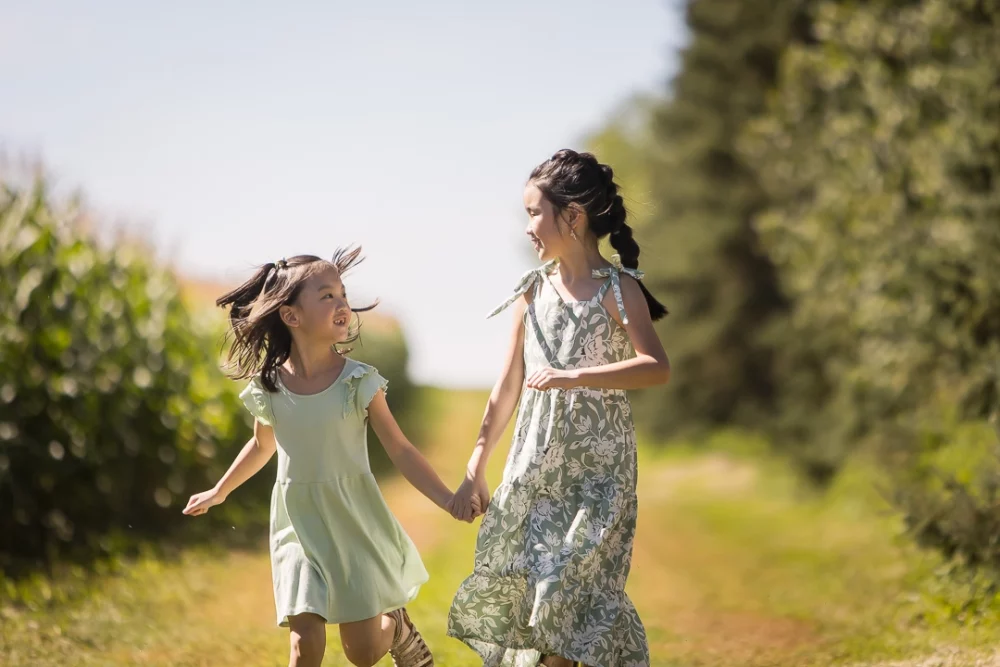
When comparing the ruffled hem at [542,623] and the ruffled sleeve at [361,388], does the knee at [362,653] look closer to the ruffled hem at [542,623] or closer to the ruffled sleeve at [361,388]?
the ruffled hem at [542,623]

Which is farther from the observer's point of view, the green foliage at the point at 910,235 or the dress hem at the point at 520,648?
the green foliage at the point at 910,235

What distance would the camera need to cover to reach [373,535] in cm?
423

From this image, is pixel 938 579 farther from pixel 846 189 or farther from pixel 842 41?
pixel 842 41

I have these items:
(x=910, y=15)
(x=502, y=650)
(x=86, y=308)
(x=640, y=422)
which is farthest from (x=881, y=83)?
(x=640, y=422)

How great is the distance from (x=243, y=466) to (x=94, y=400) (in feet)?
17.4

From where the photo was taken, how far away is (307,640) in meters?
4.06

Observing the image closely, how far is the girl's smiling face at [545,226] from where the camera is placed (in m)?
4.56

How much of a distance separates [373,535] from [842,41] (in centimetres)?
1069

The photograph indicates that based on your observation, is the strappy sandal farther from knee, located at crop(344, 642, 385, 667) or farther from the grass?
the grass

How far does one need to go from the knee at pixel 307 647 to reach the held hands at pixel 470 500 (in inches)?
26.6

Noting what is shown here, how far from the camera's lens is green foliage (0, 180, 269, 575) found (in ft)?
28.2

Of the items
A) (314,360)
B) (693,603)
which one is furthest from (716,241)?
(314,360)

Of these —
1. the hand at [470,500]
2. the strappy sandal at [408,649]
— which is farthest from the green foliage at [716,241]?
the strappy sandal at [408,649]

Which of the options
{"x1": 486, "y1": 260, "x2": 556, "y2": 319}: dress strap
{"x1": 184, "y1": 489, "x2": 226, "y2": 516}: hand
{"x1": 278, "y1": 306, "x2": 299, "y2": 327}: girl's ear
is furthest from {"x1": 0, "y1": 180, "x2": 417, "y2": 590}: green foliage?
{"x1": 486, "y1": 260, "x2": 556, "y2": 319}: dress strap
